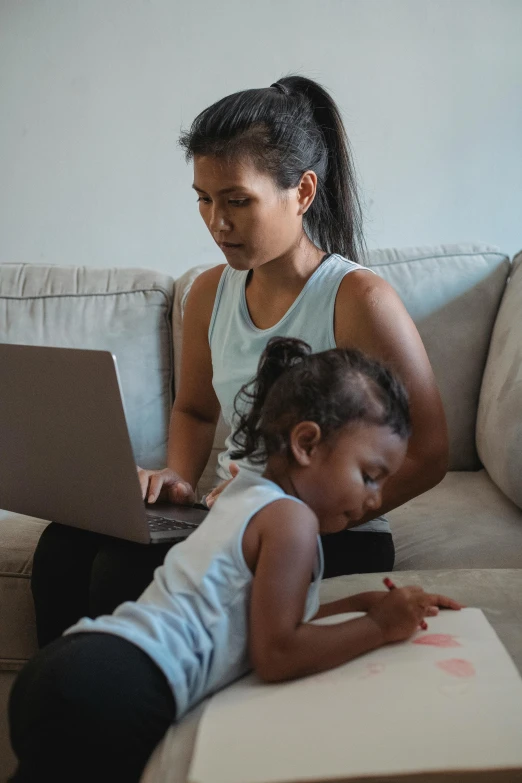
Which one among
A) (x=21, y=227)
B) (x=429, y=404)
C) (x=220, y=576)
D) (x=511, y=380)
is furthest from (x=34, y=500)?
(x=21, y=227)

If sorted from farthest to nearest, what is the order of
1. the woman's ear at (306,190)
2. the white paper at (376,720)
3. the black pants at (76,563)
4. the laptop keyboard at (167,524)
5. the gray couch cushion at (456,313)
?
the gray couch cushion at (456,313), the woman's ear at (306,190), the black pants at (76,563), the laptop keyboard at (167,524), the white paper at (376,720)

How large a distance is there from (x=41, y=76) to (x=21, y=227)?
1.29 feet

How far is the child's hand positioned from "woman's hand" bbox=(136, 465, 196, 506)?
45 centimetres

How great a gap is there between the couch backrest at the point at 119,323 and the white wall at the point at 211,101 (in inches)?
13.6

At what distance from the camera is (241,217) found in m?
1.29

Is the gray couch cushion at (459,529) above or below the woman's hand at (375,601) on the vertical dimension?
below

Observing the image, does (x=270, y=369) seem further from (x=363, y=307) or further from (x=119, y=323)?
(x=119, y=323)

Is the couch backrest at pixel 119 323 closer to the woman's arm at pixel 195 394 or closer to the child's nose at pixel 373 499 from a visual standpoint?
the woman's arm at pixel 195 394

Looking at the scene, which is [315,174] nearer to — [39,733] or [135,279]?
[135,279]

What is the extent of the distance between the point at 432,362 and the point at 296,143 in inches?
24.9

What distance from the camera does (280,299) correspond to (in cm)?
141

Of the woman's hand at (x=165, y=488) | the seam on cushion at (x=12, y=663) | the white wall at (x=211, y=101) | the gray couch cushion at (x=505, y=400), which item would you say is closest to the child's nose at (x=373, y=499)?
the woman's hand at (x=165, y=488)

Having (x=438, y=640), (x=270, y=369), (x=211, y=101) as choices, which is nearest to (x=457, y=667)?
(x=438, y=640)

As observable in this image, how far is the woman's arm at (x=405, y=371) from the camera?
1.26 meters
